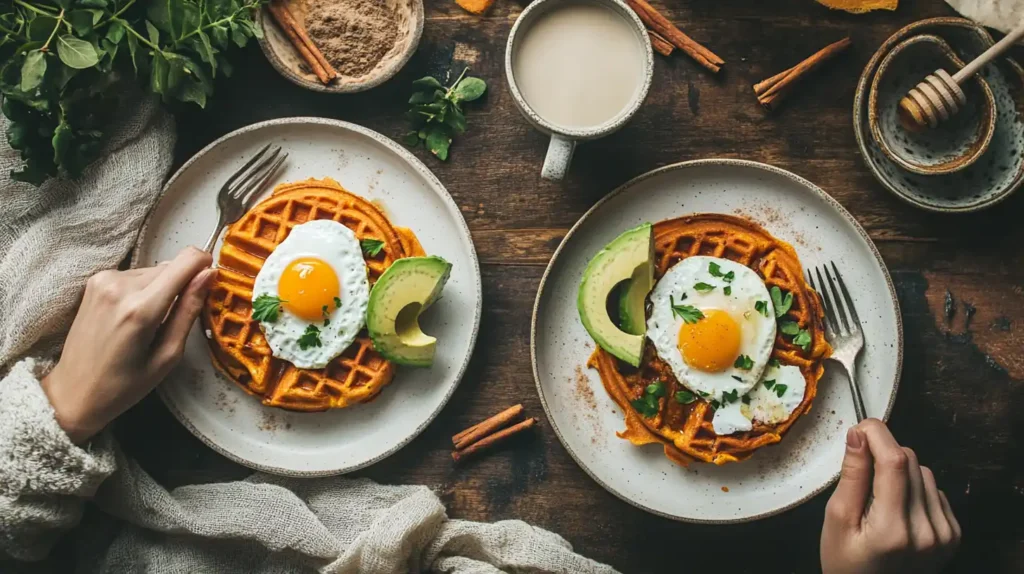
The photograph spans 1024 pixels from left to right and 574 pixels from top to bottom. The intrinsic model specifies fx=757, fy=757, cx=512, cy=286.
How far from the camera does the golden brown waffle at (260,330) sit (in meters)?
2.78

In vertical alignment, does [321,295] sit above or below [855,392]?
above

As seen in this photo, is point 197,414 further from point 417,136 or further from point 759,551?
point 759,551

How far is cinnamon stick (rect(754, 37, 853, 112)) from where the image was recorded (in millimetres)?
2904

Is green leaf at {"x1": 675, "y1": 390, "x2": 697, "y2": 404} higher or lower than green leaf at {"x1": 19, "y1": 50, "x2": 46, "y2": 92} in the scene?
lower

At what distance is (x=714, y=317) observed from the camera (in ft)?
8.91

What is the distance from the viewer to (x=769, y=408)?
9.02ft

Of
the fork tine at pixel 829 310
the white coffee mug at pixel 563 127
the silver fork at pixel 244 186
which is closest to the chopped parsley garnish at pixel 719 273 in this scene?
the fork tine at pixel 829 310

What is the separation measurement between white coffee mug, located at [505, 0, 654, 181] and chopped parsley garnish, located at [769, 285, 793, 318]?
0.83m

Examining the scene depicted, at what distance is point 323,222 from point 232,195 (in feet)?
1.31

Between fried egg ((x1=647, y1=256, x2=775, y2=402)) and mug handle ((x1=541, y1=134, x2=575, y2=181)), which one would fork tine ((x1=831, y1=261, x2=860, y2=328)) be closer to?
fried egg ((x1=647, y1=256, x2=775, y2=402))

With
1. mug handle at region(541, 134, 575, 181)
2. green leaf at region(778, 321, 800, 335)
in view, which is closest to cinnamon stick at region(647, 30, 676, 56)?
mug handle at region(541, 134, 575, 181)

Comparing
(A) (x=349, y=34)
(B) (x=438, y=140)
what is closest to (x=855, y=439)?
(B) (x=438, y=140)

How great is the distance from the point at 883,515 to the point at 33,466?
2860 mm

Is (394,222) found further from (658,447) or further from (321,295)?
(658,447)
